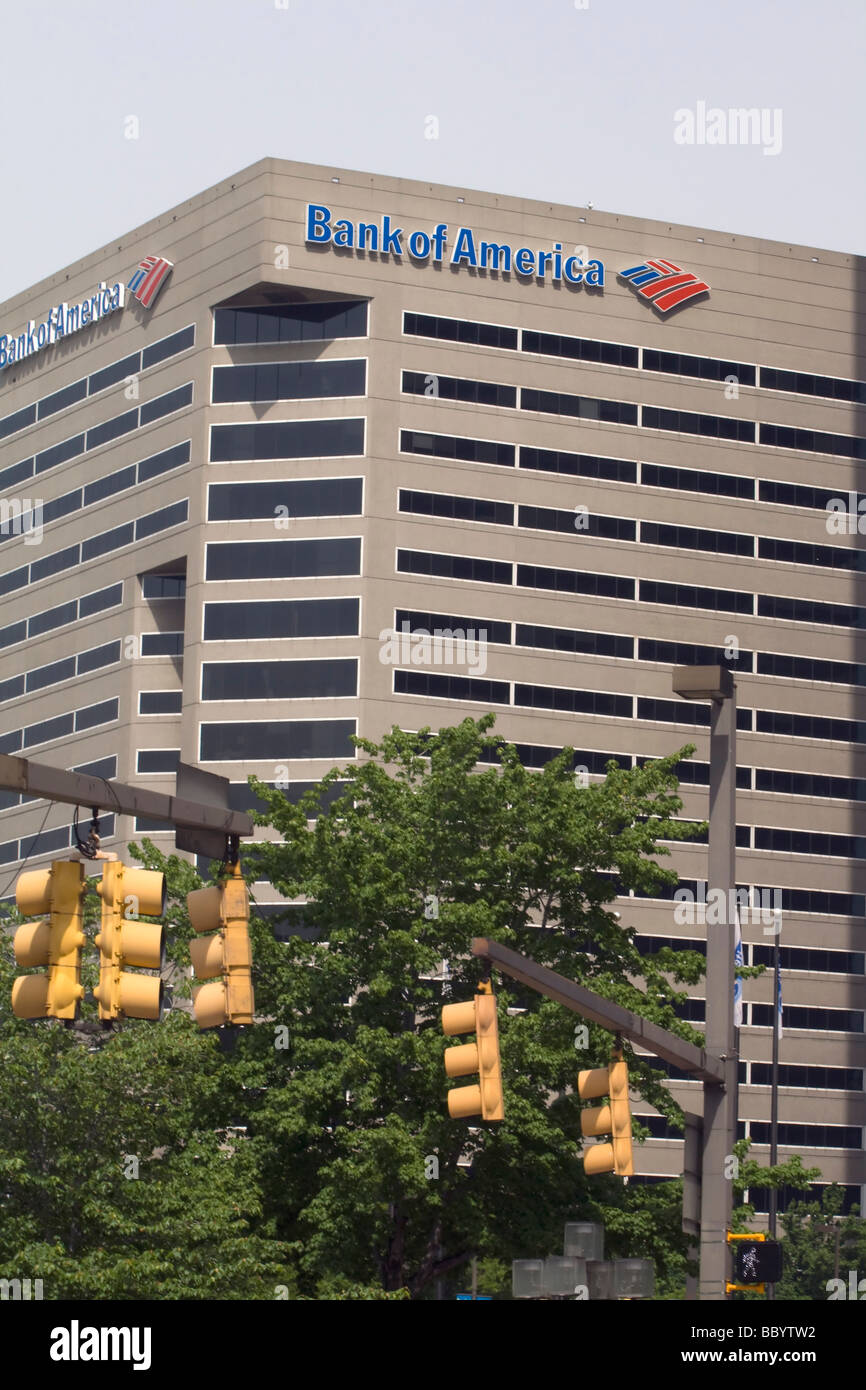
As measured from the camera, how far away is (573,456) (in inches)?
4171

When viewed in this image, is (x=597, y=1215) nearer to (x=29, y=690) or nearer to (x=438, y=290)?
(x=438, y=290)

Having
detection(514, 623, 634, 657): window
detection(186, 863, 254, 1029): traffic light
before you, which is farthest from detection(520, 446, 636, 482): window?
detection(186, 863, 254, 1029): traffic light

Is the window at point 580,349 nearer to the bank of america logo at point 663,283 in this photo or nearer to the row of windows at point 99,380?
the bank of america logo at point 663,283

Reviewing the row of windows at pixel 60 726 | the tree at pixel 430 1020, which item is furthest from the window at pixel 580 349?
the tree at pixel 430 1020

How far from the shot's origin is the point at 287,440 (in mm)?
102875

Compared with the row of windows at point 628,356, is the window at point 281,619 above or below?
below

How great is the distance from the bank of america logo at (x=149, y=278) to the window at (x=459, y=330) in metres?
13.6

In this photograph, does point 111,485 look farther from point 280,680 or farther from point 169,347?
point 280,680

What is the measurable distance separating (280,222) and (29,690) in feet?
94.1

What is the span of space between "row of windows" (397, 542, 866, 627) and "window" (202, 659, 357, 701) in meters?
4.83

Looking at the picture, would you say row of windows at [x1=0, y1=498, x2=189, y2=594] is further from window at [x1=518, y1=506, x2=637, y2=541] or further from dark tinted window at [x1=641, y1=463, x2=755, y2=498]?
dark tinted window at [x1=641, y1=463, x2=755, y2=498]

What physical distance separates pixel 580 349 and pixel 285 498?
1739 centimetres

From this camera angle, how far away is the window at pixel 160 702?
104688 mm
